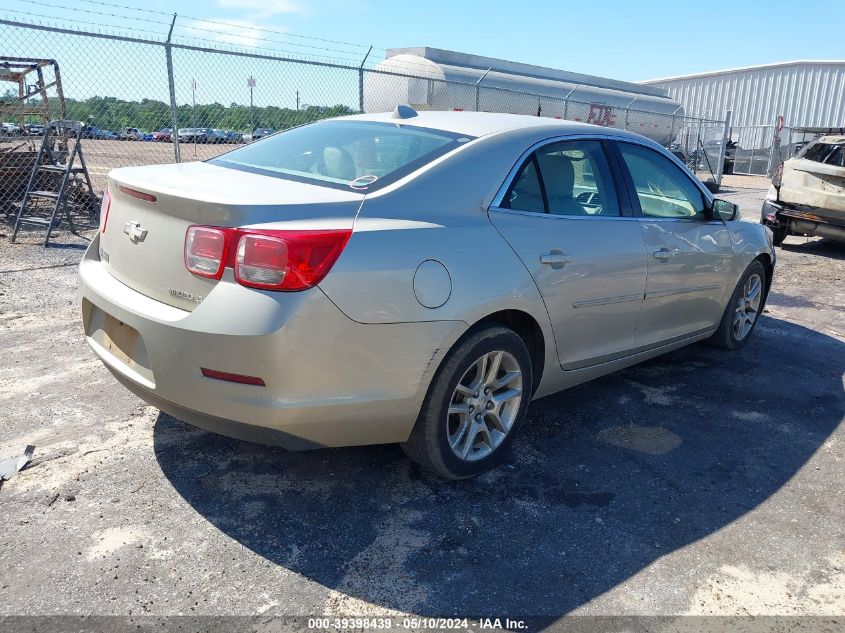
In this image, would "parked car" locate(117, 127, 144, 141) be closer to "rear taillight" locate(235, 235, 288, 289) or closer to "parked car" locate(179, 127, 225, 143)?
"parked car" locate(179, 127, 225, 143)

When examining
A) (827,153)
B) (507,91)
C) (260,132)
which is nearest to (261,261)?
(260,132)

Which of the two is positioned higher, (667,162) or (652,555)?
(667,162)

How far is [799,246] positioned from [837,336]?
231 inches

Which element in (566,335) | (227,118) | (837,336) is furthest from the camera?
(227,118)

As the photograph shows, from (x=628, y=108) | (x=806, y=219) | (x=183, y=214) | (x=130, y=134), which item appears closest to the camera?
(x=183, y=214)

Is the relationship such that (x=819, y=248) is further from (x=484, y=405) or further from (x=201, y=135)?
(x=484, y=405)

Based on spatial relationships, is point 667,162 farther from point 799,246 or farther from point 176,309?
point 799,246

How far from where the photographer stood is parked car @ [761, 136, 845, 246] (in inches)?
374

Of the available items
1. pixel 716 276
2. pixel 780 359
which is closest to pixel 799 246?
pixel 780 359

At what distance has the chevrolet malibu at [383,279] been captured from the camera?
8.39 ft

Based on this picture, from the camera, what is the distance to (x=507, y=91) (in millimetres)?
14766

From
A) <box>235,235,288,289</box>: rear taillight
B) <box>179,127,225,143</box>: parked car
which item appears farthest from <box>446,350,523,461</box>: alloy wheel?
<box>179,127,225,143</box>: parked car

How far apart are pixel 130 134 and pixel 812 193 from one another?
9.57 meters

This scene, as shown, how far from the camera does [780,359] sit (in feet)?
17.4
